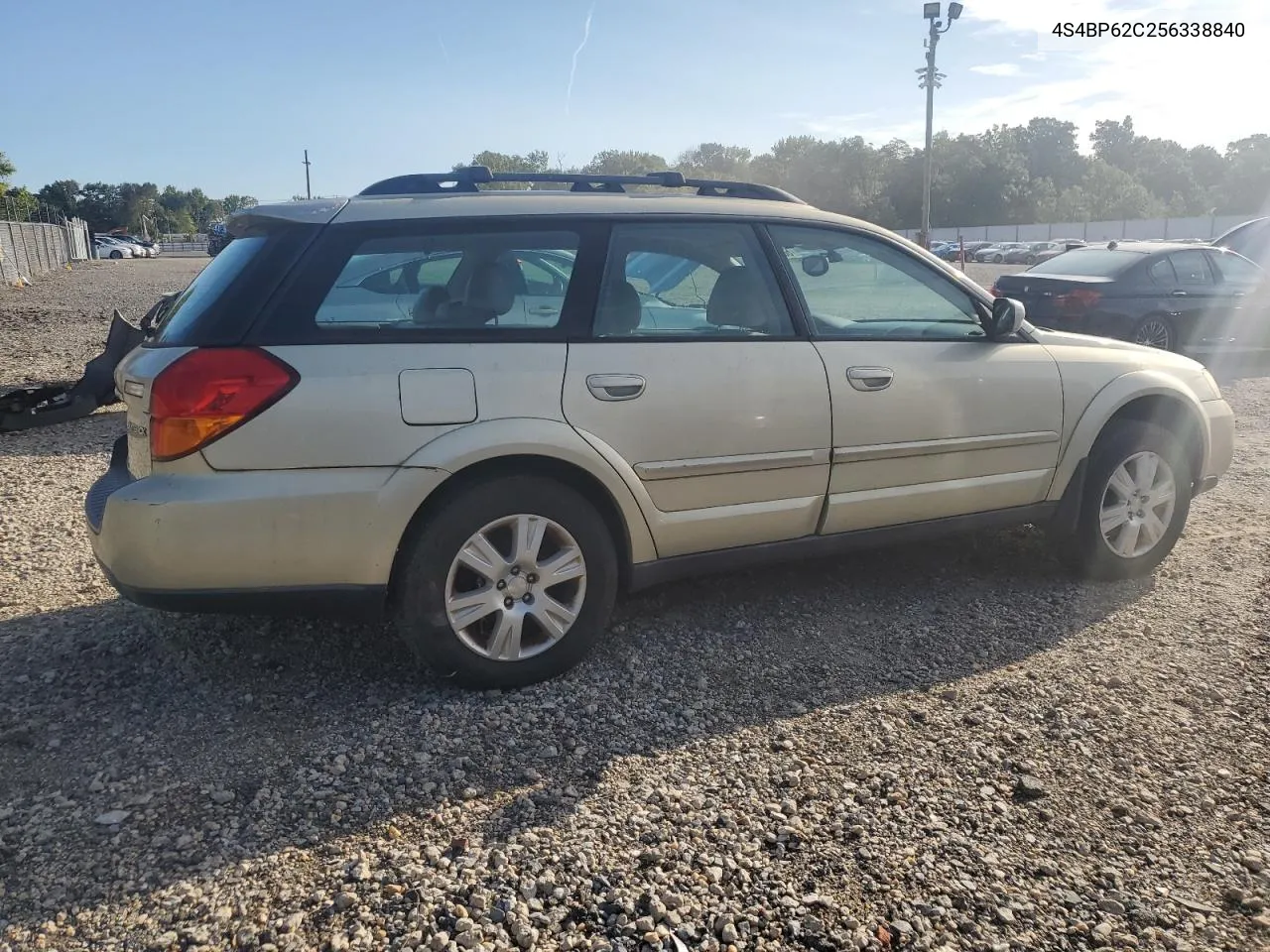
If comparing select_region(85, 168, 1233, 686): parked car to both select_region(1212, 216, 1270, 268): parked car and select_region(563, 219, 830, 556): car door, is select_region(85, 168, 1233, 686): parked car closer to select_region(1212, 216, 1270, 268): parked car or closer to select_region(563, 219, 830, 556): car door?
select_region(563, 219, 830, 556): car door

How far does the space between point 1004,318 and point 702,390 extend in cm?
151

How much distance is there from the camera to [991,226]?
86.4 m

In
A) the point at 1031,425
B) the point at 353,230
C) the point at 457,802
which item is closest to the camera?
the point at 457,802

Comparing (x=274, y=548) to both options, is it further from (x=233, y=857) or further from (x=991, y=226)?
(x=991, y=226)

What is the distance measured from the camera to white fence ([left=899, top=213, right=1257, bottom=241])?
5834 centimetres

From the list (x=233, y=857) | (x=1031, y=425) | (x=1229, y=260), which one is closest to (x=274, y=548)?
(x=233, y=857)

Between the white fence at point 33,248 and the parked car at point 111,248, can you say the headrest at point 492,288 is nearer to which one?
the white fence at point 33,248

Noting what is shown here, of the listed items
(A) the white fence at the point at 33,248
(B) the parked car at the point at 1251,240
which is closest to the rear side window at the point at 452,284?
(B) the parked car at the point at 1251,240

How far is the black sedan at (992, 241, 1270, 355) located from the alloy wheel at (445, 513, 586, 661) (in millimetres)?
8707

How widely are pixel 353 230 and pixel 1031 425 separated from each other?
2.92 meters

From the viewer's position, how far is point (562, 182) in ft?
13.8

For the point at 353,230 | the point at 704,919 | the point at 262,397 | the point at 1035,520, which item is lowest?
the point at 704,919

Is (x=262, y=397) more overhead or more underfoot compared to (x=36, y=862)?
more overhead

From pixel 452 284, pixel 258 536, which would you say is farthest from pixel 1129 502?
pixel 258 536
